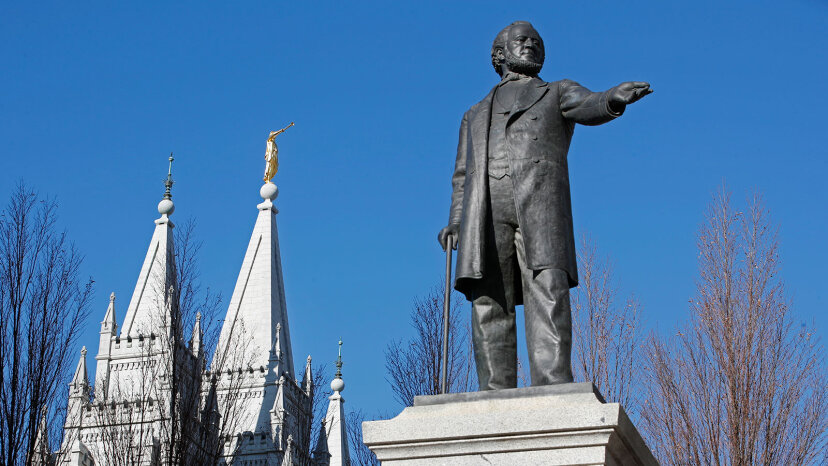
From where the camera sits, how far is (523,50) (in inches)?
266

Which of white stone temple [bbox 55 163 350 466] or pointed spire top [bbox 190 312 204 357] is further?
white stone temple [bbox 55 163 350 466]

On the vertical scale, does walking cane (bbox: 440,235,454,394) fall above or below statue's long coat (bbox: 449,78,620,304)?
below

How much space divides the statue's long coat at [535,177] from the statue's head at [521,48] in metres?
0.14

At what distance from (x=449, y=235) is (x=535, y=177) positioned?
641 mm

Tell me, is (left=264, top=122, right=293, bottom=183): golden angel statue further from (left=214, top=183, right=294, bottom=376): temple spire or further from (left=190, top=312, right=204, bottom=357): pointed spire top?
(left=190, top=312, right=204, bottom=357): pointed spire top

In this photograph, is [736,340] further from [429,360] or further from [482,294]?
[482,294]

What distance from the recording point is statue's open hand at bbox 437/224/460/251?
21.4 feet

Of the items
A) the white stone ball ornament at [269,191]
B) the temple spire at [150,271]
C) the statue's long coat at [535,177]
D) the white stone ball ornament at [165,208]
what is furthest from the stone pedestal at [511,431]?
the white stone ball ornament at [269,191]

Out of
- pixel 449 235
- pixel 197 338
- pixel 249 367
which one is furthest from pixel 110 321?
pixel 449 235

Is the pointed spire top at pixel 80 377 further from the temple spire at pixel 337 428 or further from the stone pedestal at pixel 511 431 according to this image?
the stone pedestal at pixel 511 431

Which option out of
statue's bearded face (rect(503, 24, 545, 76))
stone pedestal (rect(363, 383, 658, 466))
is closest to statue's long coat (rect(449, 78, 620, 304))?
statue's bearded face (rect(503, 24, 545, 76))

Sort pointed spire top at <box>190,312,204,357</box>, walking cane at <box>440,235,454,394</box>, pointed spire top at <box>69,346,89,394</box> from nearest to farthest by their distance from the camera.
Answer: walking cane at <box>440,235,454,394</box> → pointed spire top at <box>190,312,204,357</box> → pointed spire top at <box>69,346,89,394</box>

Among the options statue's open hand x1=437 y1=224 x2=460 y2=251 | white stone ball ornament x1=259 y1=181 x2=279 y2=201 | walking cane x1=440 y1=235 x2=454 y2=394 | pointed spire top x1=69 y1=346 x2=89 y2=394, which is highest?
white stone ball ornament x1=259 y1=181 x2=279 y2=201

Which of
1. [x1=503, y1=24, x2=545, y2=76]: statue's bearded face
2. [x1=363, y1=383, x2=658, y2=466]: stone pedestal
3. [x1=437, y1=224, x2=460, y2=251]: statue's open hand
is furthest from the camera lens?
[x1=503, y1=24, x2=545, y2=76]: statue's bearded face
